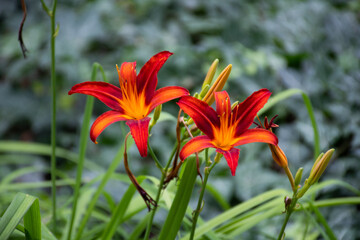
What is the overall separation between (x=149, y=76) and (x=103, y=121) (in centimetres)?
10

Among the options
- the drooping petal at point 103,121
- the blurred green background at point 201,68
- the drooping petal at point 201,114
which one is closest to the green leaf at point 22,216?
the drooping petal at point 103,121

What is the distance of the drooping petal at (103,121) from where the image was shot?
455mm

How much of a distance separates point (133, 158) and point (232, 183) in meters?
0.46

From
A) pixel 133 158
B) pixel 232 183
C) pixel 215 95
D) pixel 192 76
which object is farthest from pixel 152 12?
pixel 215 95

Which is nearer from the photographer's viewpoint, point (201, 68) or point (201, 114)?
point (201, 114)

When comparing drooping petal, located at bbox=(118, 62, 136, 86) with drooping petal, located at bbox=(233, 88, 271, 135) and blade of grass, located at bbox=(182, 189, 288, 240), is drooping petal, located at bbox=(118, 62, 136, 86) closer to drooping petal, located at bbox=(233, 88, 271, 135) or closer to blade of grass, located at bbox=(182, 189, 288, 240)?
drooping petal, located at bbox=(233, 88, 271, 135)

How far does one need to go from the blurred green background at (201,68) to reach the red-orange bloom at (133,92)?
32.6 inches

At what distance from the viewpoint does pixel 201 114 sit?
47 cm

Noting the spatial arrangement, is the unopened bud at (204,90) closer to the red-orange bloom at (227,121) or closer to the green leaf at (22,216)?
the red-orange bloom at (227,121)

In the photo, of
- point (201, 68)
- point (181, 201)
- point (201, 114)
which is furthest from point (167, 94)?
point (201, 68)

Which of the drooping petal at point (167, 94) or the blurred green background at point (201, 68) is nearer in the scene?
the drooping petal at point (167, 94)

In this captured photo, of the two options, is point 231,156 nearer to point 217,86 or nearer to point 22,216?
point 217,86

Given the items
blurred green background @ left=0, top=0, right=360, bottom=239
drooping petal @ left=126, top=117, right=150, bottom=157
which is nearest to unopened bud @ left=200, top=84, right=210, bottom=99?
drooping petal @ left=126, top=117, right=150, bottom=157

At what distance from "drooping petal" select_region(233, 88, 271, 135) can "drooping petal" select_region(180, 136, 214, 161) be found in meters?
0.06
